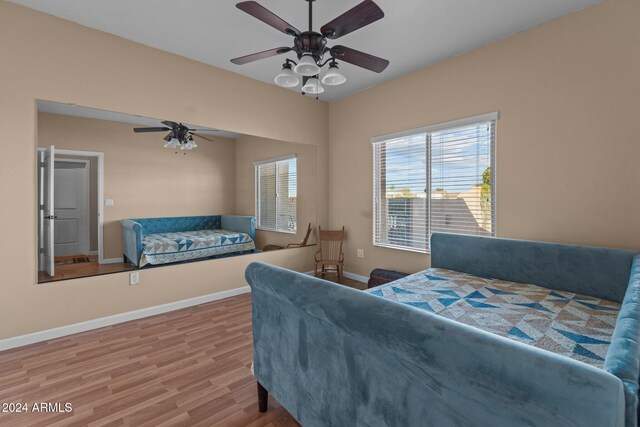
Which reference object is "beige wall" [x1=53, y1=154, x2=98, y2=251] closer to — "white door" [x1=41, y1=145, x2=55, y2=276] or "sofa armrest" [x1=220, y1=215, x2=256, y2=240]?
"white door" [x1=41, y1=145, x2=55, y2=276]

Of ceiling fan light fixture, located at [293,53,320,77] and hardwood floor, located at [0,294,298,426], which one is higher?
ceiling fan light fixture, located at [293,53,320,77]

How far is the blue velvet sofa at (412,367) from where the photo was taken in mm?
651

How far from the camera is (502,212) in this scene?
2914 millimetres

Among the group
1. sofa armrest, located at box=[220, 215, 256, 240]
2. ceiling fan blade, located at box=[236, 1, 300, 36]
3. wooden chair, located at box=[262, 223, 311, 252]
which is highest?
ceiling fan blade, located at box=[236, 1, 300, 36]

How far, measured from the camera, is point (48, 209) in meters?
2.54

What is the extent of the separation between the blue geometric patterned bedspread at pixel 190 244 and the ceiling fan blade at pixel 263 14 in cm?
247

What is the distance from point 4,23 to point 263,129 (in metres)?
2.43

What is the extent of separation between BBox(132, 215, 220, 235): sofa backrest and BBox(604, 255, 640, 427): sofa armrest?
357 centimetres

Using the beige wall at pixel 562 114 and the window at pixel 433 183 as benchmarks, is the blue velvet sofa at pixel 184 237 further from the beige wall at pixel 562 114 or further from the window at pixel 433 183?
the beige wall at pixel 562 114

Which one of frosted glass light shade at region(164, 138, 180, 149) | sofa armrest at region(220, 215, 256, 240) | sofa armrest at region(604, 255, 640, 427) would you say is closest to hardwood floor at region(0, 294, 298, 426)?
sofa armrest at region(220, 215, 256, 240)

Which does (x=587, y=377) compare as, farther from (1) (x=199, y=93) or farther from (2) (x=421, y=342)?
(1) (x=199, y=93)

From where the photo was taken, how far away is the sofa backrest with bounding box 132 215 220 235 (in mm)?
3152

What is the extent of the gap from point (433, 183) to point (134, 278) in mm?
3475

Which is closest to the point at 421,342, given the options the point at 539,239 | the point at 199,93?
the point at 539,239
